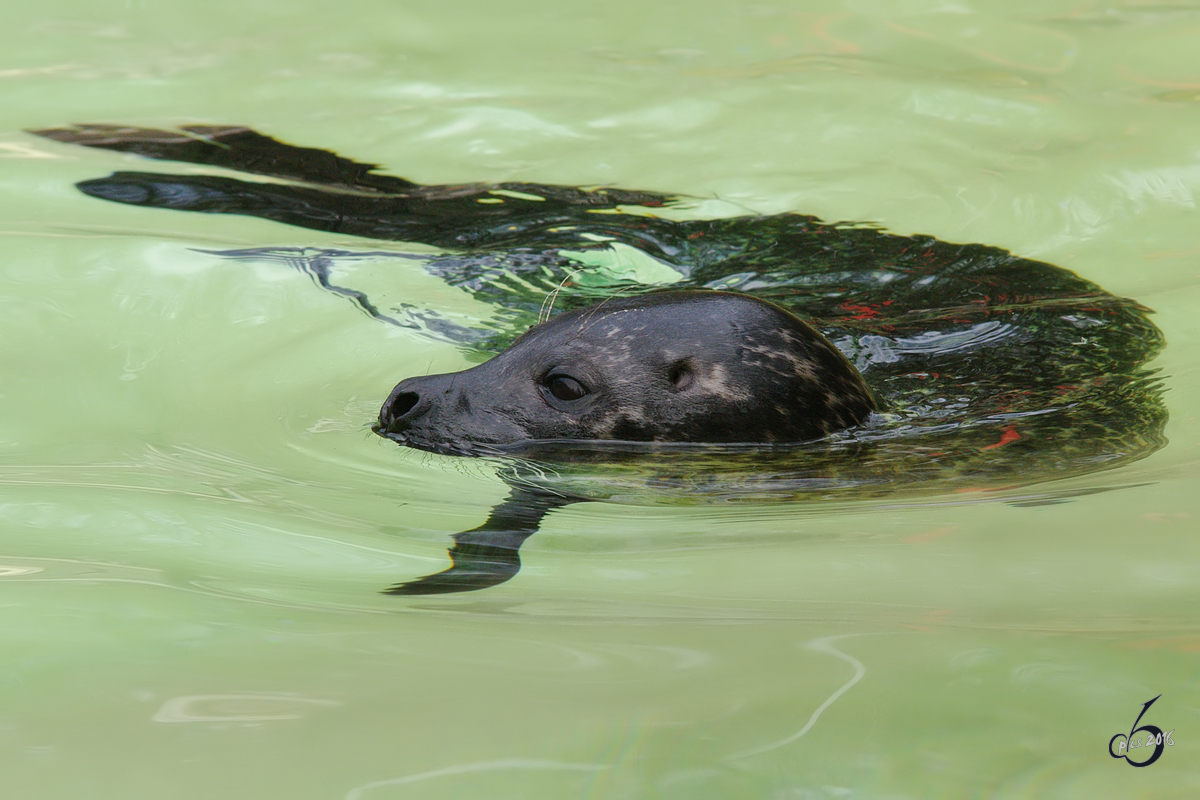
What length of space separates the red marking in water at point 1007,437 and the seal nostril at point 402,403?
1.93 meters

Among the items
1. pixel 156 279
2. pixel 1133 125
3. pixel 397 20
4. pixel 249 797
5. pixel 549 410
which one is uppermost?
pixel 397 20

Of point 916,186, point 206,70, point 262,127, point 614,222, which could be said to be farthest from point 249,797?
point 206,70

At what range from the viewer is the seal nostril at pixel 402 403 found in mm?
4223

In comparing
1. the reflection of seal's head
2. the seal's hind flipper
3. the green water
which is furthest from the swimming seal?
the seal's hind flipper

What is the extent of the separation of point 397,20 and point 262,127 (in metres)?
2.13

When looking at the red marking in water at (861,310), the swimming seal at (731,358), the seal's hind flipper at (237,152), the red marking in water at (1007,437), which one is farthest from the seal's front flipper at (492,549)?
the seal's hind flipper at (237,152)

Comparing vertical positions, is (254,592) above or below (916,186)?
below

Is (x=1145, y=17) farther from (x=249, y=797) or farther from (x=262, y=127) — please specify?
(x=249, y=797)

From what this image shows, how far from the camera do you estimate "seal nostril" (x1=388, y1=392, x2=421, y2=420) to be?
13.9 feet

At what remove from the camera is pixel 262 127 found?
935cm

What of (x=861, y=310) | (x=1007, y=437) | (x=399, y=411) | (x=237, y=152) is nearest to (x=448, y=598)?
(x=399, y=411)

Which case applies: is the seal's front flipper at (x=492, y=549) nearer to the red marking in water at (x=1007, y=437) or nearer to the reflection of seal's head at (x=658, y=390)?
the reflection of seal's head at (x=658, y=390)

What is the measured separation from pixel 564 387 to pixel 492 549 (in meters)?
1.42

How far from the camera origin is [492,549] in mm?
2936
